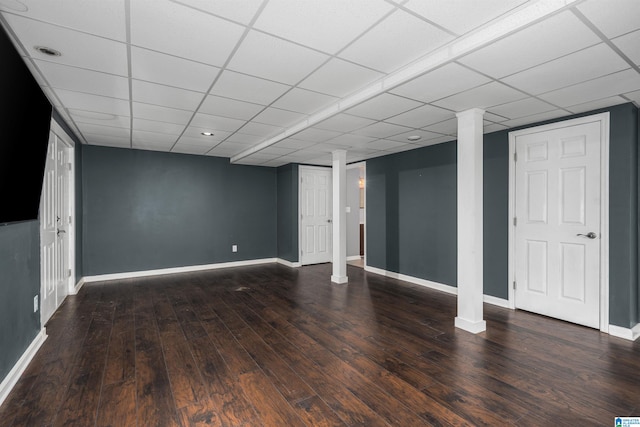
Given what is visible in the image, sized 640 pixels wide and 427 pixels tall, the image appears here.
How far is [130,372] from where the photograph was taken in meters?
2.49

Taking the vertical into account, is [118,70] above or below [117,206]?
above

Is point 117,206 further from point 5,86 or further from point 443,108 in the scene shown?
point 443,108

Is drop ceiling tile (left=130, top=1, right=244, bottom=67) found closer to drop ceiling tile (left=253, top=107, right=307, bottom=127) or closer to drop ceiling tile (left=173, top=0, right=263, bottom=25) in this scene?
drop ceiling tile (left=173, top=0, right=263, bottom=25)

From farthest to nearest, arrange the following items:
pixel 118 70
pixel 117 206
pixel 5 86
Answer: pixel 117 206 → pixel 118 70 → pixel 5 86

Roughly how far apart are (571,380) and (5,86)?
425 centimetres

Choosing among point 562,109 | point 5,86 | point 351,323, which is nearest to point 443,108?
point 562,109

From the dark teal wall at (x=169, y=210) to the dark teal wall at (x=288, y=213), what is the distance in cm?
22

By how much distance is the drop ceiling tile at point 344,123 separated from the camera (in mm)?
3542

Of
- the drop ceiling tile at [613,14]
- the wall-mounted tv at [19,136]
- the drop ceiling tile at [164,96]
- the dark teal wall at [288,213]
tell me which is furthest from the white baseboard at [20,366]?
the dark teal wall at [288,213]

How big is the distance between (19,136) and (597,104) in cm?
490

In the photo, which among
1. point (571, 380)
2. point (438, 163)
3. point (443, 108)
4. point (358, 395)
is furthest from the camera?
point (438, 163)

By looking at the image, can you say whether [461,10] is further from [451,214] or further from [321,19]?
[451,214]

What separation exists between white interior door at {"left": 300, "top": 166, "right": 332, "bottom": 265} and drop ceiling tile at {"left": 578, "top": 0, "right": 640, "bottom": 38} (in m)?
5.63

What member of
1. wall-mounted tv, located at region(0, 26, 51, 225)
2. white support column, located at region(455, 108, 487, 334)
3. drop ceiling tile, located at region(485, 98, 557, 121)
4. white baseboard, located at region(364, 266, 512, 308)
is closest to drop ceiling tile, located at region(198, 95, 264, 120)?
wall-mounted tv, located at region(0, 26, 51, 225)
